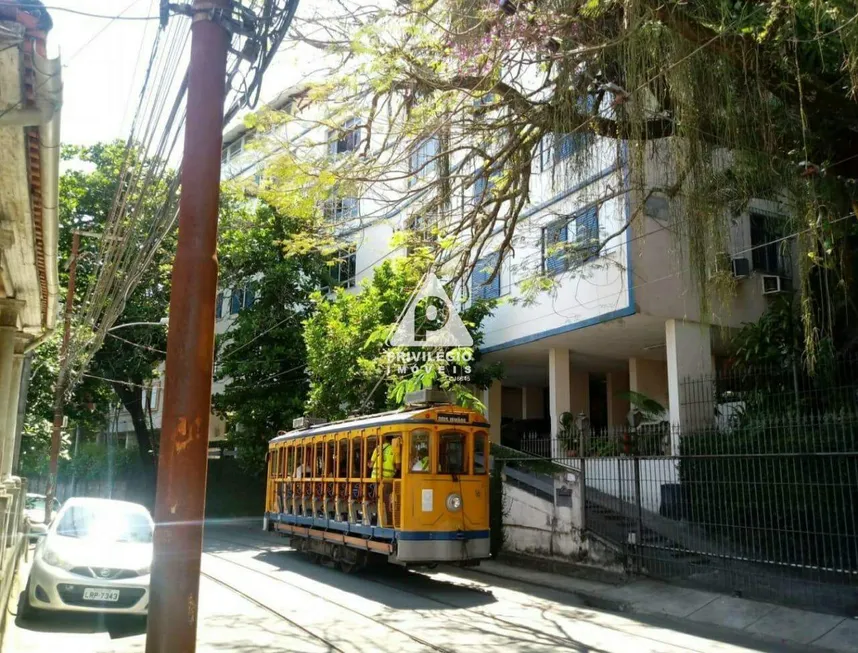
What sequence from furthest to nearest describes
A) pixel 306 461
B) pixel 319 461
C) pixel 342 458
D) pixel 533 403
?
pixel 533 403 → pixel 306 461 → pixel 319 461 → pixel 342 458

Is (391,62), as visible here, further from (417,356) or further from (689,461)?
(417,356)

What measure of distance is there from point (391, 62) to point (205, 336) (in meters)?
5.82

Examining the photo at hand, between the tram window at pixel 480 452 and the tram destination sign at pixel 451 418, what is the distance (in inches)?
15.9

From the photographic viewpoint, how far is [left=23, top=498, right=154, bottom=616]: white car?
347 inches

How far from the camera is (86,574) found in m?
8.95

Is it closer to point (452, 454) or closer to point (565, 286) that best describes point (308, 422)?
point (452, 454)

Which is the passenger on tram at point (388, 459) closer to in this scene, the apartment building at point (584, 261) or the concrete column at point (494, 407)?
the apartment building at point (584, 261)

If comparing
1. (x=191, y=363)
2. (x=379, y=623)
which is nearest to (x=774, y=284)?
(x=379, y=623)

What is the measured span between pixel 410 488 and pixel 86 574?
5323mm

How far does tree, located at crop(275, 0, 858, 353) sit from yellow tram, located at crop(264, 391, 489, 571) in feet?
14.9

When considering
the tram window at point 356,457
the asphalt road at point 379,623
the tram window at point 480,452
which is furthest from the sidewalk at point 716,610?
the tram window at point 356,457

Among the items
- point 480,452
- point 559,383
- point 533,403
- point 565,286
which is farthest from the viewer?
point 533,403

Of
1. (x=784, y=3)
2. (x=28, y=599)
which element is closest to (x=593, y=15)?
(x=784, y=3)

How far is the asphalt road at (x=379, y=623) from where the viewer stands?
8.39m
